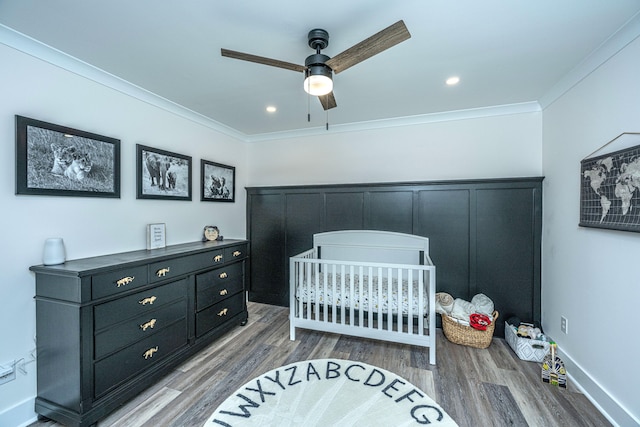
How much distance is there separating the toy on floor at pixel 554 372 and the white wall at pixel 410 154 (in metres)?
1.79

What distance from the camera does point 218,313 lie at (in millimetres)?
2697

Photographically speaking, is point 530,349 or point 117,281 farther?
point 530,349

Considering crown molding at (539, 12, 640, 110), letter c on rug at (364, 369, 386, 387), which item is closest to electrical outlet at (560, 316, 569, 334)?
letter c on rug at (364, 369, 386, 387)

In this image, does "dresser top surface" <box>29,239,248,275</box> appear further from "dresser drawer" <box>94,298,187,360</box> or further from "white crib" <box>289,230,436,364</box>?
"white crib" <box>289,230,436,364</box>

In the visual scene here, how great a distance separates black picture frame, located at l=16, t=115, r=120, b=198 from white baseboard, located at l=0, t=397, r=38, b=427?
1.34 metres

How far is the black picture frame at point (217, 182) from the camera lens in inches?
127

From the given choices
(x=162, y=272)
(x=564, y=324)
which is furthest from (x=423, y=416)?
(x=162, y=272)

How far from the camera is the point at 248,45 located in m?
1.81

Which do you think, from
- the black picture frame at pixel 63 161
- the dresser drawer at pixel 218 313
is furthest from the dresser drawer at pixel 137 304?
the black picture frame at pixel 63 161

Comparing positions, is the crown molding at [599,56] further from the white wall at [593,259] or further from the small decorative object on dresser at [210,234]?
the small decorative object on dresser at [210,234]

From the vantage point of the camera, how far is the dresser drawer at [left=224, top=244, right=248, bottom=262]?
2818 millimetres

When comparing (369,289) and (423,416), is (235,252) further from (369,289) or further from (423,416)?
(423,416)

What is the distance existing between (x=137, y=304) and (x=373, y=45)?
228 cm

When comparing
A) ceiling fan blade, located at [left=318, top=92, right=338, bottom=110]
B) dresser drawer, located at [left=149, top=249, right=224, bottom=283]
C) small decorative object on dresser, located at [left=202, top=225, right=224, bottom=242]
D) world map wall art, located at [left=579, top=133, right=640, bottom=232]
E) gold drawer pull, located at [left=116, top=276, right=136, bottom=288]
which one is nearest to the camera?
world map wall art, located at [left=579, top=133, right=640, bottom=232]
